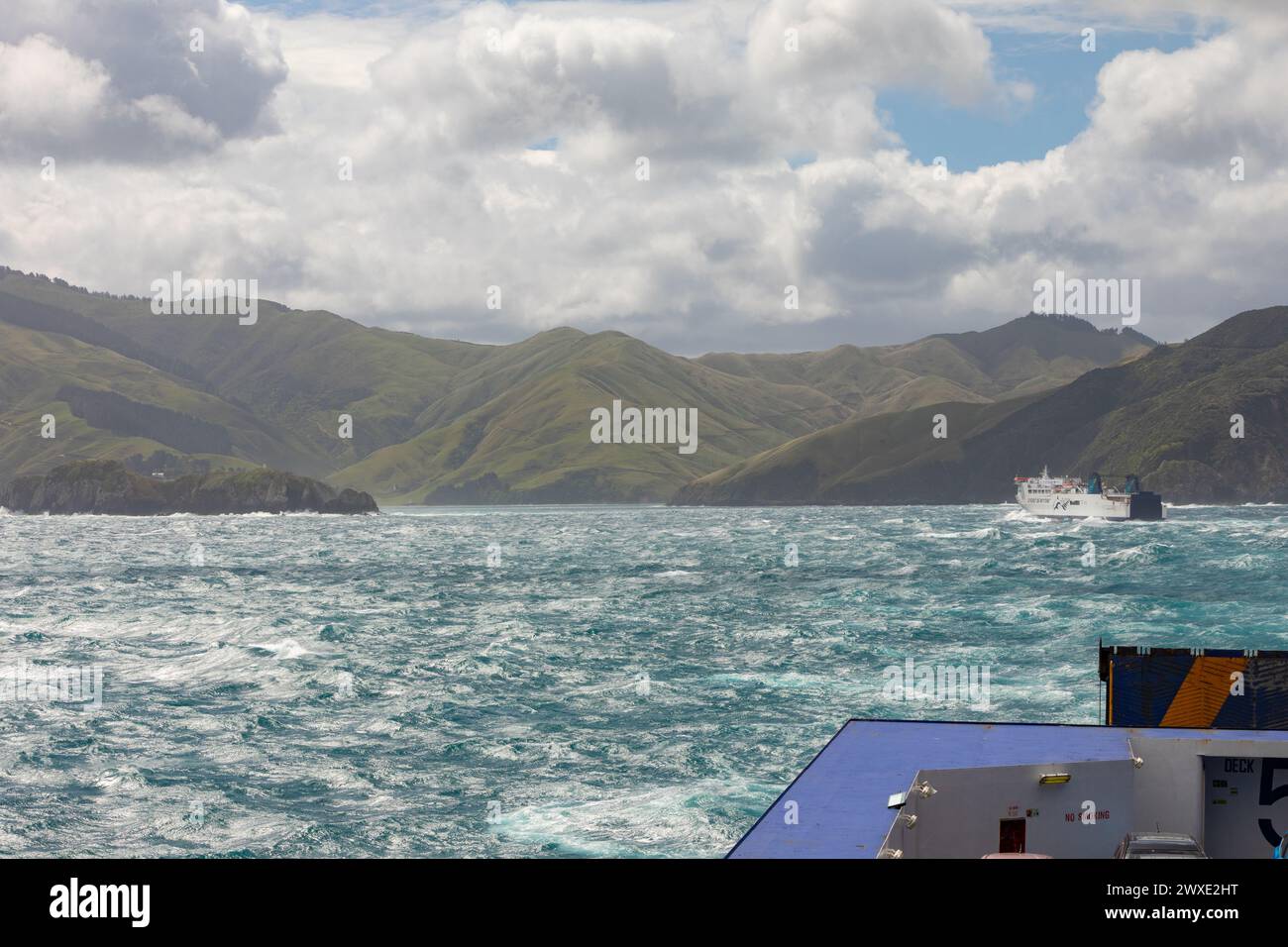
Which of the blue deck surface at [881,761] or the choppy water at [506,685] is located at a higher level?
the blue deck surface at [881,761]

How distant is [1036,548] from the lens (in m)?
172

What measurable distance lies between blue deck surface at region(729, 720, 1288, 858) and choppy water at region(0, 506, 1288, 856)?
36.1 ft

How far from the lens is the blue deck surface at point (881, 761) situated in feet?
63.9

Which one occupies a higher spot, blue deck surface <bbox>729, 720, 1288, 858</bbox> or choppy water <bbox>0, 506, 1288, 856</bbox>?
blue deck surface <bbox>729, 720, 1288, 858</bbox>

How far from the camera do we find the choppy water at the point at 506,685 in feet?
131

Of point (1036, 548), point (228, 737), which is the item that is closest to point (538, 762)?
point (228, 737)

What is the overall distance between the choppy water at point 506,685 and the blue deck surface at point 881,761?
36.1ft

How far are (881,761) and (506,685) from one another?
41535 mm

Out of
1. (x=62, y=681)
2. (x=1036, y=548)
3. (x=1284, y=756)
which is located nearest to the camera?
(x=1284, y=756)

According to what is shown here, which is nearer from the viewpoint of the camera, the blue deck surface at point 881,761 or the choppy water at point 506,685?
the blue deck surface at point 881,761

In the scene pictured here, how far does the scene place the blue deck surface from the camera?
63.9ft

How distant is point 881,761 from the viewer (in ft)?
84.1
